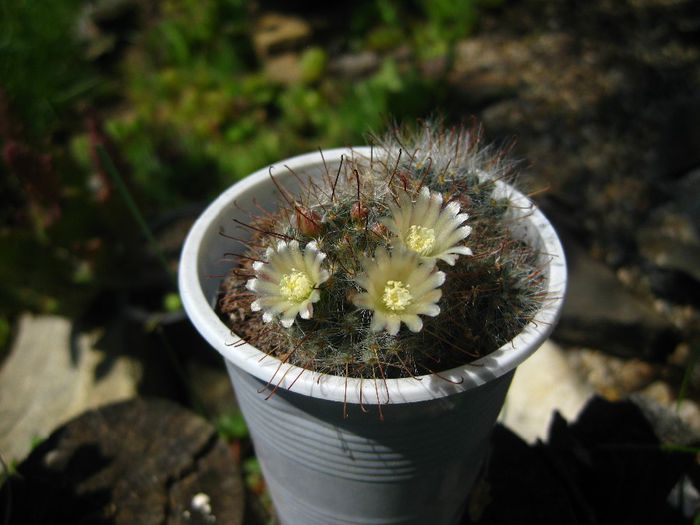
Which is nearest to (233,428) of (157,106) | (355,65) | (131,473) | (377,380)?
(131,473)

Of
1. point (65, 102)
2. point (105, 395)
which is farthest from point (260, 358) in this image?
point (65, 102)

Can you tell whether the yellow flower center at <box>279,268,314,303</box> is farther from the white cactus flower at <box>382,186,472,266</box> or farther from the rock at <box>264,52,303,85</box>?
the rock at <box>264,52,303,85</box>

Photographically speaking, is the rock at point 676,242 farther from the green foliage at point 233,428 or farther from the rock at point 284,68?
the rock at point 284,68

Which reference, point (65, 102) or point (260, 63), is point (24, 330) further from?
point (260, 63)

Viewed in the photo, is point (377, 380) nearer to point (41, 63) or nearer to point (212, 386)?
point (212, 386)

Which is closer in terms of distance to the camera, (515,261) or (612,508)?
(515,261)

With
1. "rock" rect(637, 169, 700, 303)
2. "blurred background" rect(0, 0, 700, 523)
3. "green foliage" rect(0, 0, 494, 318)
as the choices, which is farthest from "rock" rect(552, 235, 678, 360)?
"green foliage" rect(0, 0, 494, 318)
